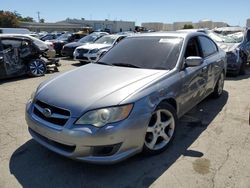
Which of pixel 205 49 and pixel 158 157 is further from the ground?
pixel 205 49

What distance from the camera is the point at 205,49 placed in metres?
5.12

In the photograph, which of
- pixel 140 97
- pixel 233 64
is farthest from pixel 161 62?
pixel 233 64

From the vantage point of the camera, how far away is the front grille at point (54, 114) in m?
3.00

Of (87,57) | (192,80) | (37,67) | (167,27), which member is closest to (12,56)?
(37,67)

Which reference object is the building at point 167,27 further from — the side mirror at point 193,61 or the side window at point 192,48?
the side mirror at point 193,61

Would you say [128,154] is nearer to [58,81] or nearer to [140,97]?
[140,97]

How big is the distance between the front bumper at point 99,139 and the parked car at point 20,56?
618cm

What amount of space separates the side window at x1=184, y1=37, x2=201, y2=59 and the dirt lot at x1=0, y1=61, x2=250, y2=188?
47.9 inches

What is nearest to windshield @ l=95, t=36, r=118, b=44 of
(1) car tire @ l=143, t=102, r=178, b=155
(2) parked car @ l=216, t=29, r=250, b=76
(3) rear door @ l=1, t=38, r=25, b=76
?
(3) rear door @ l=1, t=38, r=25, b=76

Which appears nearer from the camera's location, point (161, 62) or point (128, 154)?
point (128, 154)

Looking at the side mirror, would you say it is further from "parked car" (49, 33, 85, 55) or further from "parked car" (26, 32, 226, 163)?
"parked car" (49, 33, 85, 55)

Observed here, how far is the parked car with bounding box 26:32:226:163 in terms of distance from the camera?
2910 millimetres

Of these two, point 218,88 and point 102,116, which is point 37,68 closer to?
point 218,88

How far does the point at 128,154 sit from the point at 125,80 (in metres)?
0.97
